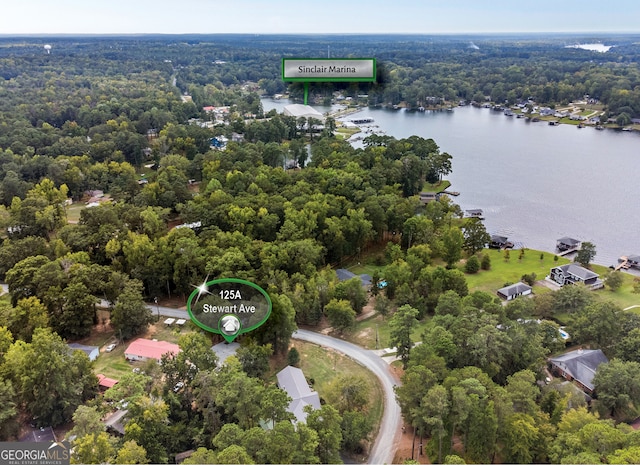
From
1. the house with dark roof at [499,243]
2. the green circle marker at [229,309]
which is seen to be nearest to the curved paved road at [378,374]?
the green circle marker at [229,309]

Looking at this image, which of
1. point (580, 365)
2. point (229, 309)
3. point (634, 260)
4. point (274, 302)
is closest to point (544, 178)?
point (634, 260)

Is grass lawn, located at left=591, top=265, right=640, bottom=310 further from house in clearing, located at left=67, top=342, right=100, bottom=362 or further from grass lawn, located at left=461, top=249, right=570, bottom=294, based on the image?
house in clearing, located at left=67, top=342, right=100, bottom=362

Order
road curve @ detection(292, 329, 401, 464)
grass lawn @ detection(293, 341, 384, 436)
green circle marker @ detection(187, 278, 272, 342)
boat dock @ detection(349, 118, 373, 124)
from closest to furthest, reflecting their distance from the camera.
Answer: green circle marker @ detection(187, 278, 272, 342) < road curve @ detection(292, 329, 401, 464) < grass lawn @ detection(293, 341, 384, 436) < boat dock @ detection(349, 118, 373, 124)

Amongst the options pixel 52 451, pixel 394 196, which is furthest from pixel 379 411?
pixel 394 196

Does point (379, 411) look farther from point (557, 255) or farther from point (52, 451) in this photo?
point (557, 255)

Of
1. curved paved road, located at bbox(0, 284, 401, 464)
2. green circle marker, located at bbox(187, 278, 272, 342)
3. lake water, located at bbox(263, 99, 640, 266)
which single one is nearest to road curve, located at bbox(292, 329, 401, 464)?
curved paved road, located at bbox(0, 284, 401, 464)
